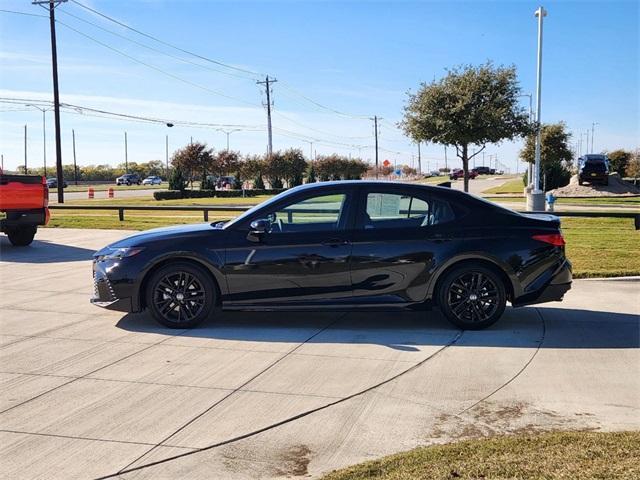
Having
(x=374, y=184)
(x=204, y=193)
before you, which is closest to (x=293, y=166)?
(x=204, y=193)

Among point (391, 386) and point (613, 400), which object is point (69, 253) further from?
point (613, 400)

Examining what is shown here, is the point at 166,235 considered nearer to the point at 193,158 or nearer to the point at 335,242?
the point at 335,242

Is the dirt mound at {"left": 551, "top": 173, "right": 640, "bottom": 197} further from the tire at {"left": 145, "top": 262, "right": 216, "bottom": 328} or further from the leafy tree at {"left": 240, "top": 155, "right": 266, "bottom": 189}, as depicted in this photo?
the tire at {"left": 145, "top": 262, "right": 216, "bottom": 328}

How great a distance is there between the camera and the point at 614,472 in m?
Answer: 3.35

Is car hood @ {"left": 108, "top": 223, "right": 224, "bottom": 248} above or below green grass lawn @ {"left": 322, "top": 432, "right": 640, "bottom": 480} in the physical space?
above

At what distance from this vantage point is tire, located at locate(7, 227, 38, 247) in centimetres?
1401

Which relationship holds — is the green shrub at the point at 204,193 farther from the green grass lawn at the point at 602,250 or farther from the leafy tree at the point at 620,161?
the leafy tree at the point at 620,161

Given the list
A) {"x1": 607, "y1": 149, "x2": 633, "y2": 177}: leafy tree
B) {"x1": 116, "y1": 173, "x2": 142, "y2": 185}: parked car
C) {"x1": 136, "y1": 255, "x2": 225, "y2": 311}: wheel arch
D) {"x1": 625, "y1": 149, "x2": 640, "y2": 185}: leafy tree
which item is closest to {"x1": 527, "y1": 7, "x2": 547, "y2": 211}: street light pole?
{"x1": 136, "y1": 255, "x2": 225, "y2": 311}: wheel arch

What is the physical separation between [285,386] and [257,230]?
2.06m

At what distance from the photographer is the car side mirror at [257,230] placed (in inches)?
262

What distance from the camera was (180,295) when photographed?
677 centimetres

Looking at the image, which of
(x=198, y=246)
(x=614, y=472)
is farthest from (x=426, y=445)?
(x=198, y=246)

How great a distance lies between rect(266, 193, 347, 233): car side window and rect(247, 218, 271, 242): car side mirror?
4.7 inches

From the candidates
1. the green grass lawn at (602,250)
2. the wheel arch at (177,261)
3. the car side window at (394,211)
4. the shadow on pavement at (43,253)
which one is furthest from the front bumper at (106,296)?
the green grass lawn at (602,250)
